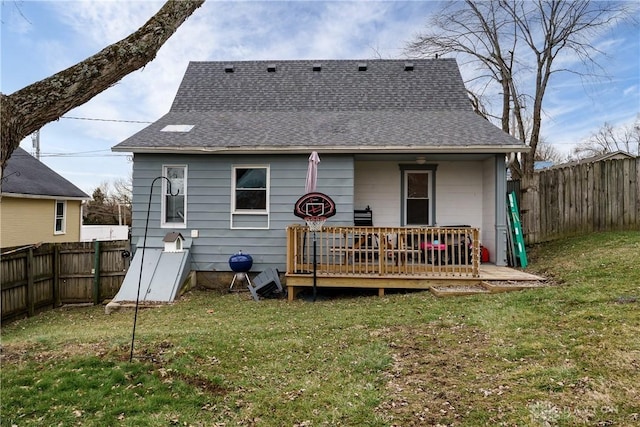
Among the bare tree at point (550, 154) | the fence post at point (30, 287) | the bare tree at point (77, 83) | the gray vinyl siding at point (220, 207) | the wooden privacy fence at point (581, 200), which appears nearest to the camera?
the bare tree at point (77, 83)

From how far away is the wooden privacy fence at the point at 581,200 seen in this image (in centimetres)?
891

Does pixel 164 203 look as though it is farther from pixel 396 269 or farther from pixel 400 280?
pixel 400 280

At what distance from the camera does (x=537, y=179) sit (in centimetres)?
978

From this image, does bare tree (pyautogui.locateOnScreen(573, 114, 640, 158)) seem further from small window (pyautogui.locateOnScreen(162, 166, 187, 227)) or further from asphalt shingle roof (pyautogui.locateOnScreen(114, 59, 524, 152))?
small window (pyautogui.locateOnScreen(162, 166, 187, 227))

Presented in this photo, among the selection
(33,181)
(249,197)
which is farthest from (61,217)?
(249,197)

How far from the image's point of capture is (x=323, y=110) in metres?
10.7

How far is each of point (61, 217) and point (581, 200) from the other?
1907 centimetres

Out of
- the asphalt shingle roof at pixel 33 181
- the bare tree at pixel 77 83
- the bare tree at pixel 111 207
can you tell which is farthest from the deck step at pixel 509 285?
the bare tree at pixel 111 207

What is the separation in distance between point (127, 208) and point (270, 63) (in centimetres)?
2596

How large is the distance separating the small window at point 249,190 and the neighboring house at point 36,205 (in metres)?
8.81

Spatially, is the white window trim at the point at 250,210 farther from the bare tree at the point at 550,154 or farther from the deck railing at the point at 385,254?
the bare tree at the point at 550,154

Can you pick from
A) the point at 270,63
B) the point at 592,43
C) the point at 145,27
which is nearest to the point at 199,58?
the point at 270,63

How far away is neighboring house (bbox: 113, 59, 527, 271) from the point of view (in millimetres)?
8250

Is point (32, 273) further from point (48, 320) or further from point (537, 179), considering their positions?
point (537, 179)
